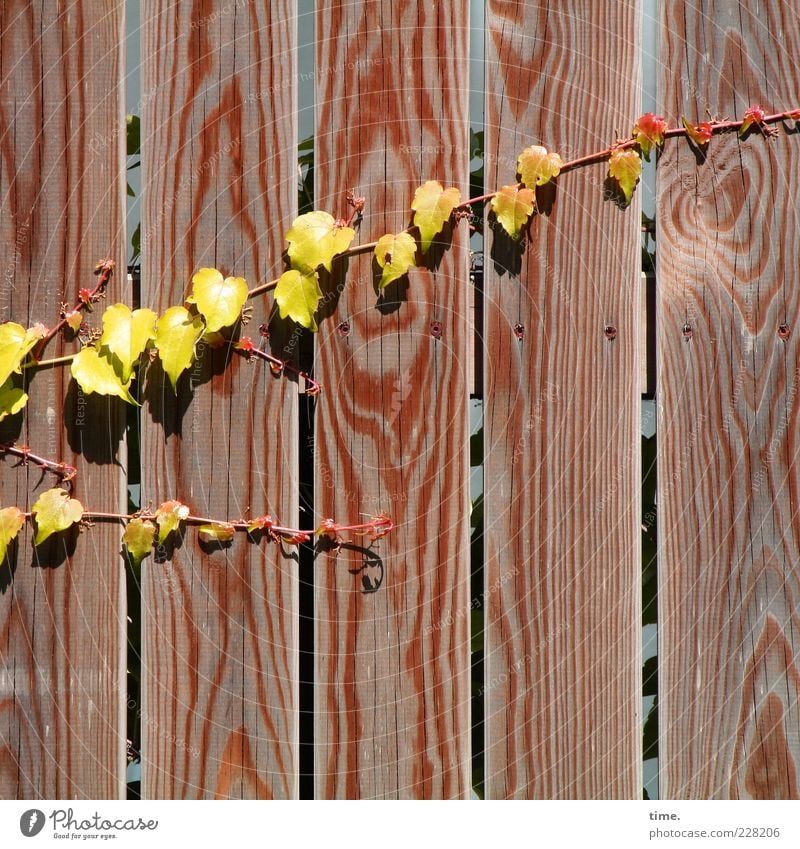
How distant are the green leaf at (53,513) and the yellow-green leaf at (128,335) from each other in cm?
29

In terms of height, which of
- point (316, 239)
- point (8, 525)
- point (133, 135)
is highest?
point (133, 135)

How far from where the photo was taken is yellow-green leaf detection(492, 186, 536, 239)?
1672mm

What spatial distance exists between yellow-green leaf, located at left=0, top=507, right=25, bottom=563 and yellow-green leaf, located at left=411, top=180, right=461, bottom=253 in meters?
1.05

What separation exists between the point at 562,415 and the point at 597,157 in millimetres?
561

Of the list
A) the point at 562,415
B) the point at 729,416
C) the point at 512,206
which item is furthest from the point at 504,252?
the point at 729,416

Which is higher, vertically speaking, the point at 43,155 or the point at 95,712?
the point at 43,155

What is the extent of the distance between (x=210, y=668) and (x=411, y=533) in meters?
0.52

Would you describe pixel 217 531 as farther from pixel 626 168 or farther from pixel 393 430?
pixel 626 168

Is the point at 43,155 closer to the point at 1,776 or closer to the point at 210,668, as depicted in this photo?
the point at 210,668

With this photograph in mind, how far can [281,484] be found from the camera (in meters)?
1.70

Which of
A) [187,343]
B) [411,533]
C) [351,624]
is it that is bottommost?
[351,624]

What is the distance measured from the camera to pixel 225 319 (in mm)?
1643

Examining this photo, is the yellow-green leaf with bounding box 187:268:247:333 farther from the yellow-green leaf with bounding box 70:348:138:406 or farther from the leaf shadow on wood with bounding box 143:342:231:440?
the yellow-green leaf with bounding box 70:348:138:406

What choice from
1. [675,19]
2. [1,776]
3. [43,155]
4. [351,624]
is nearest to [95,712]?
[1,776]
